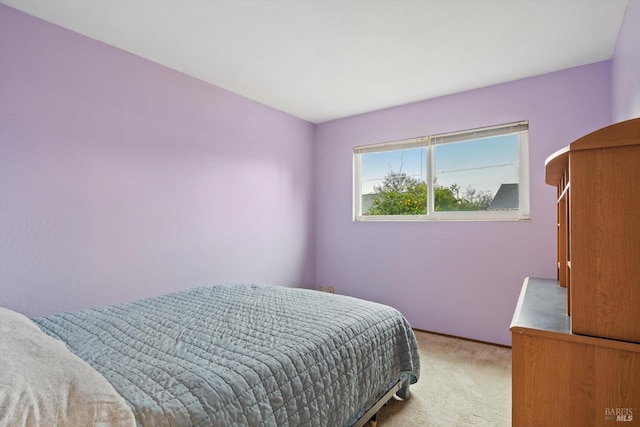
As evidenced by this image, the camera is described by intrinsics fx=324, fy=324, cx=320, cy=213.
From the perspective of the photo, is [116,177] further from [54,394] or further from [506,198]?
[506,198]

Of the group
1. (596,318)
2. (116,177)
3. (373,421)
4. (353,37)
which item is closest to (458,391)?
(373,421)

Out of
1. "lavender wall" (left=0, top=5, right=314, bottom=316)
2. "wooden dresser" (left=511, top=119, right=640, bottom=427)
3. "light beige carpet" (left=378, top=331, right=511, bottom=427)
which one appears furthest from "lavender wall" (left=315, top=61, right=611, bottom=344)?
"wooden dresser" (left=511, top=119, right=640, bottom=427)

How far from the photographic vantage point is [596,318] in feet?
3.36

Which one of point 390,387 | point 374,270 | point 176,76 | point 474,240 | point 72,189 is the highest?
point 176,76

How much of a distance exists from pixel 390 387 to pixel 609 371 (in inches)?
46.6

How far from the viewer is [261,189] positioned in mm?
3557

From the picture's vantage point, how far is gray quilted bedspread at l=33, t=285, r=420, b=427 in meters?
1.05

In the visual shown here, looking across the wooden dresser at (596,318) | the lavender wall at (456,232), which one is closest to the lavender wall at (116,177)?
the lavender wall at (456,232)

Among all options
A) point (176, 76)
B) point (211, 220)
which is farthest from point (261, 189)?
point (176, 76)

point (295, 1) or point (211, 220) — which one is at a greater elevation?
point (295, 1)

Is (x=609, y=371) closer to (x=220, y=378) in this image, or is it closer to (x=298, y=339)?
(x=298, y=339)

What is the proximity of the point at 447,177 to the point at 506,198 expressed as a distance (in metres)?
0.59

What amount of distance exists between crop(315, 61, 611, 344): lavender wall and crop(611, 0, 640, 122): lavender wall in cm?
34

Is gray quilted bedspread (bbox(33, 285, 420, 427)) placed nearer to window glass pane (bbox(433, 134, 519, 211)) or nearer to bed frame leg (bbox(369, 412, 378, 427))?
bed frame leg (bbox(369, 412, 378, 427))
